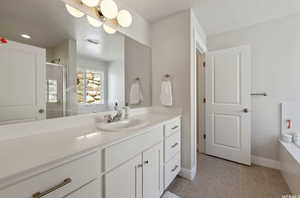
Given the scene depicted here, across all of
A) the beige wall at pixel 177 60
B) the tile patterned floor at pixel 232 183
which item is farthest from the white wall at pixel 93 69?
the tile patterned floor at pixel 232 183

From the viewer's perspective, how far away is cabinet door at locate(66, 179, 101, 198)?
68 centimetres

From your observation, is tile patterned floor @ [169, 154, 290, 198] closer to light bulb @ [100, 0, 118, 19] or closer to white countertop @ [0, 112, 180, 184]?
white countertop @ [0, 112, 180, 184]

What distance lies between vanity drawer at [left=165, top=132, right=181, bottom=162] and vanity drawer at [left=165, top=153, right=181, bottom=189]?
2.4 inches

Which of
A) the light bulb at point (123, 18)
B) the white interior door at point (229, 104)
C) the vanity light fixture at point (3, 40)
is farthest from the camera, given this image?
the white interior door at point (229, 104)

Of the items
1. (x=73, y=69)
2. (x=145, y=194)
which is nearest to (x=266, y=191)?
(x=145, y=194)

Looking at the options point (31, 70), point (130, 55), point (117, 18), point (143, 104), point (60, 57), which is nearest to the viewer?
point (31, 70)

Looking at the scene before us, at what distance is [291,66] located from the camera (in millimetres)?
1979

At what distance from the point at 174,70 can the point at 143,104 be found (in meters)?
0.66

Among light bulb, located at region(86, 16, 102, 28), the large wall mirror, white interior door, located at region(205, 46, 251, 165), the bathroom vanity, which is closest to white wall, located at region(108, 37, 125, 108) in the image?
the large wall mirror

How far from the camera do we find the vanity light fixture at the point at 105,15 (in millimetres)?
1230

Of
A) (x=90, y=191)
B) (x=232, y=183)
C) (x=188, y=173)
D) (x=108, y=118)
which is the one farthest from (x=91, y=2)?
(x=232, y=183)

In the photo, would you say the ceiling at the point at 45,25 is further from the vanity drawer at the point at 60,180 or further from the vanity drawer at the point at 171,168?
the vanity drawer at the point at 171,168

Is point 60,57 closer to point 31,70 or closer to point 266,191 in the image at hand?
point 31,70

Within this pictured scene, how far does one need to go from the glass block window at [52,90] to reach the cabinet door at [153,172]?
845 millimetres
